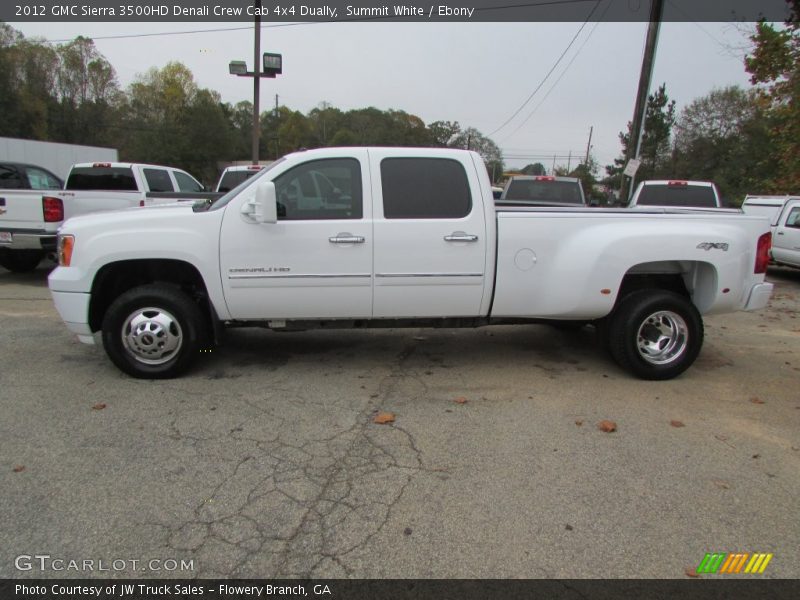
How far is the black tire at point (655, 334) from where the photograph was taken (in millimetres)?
4801

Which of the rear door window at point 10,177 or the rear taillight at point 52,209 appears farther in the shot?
the rear door window at point 10,177

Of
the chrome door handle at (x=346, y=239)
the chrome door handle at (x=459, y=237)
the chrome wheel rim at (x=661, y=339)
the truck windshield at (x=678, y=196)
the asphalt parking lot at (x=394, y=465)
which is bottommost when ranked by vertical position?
the asphalt parking lot at (x=394, y=465)

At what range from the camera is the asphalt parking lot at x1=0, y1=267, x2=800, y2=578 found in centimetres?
255

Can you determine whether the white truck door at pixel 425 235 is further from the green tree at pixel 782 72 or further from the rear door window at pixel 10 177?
the green tree at pixel 782 72

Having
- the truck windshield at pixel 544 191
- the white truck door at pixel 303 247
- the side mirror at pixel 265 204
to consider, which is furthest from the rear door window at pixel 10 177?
the truck windshield at pixel 544 191

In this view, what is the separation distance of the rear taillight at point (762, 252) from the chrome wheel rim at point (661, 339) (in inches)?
34.2

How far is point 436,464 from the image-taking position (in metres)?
3.35

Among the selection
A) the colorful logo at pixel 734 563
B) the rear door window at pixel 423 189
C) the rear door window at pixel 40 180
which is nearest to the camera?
the colorful logo at pixel 734 563

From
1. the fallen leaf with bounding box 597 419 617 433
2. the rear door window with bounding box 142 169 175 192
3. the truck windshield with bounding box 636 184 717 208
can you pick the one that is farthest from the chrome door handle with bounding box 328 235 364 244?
the truck windshield with bounding box 636 184 717 208

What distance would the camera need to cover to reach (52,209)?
8.64m

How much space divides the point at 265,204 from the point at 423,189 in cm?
133
